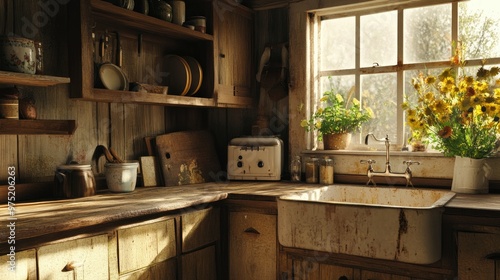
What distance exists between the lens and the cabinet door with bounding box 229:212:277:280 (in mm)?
2344

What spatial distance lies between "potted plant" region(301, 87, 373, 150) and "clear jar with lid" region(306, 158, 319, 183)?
0.52 ft

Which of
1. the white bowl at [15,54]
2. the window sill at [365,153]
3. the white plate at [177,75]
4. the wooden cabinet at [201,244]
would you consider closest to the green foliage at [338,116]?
the window sill at [365,153]

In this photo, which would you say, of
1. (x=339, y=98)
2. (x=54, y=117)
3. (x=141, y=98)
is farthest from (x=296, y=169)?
(x=54, y=117)

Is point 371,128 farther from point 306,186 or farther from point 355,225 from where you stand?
point 355,225

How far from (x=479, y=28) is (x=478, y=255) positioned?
1408 millimetres

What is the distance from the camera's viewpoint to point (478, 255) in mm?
1838

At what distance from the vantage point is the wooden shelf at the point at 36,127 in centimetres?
195

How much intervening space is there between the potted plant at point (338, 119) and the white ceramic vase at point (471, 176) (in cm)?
68

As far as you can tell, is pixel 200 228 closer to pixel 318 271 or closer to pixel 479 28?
pixel 318 271

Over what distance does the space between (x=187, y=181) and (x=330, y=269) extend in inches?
45.1

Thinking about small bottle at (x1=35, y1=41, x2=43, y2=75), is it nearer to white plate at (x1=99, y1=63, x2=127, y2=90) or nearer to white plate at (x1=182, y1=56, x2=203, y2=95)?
white plate at (x1=99, y1=63, x2=127, y2=90)

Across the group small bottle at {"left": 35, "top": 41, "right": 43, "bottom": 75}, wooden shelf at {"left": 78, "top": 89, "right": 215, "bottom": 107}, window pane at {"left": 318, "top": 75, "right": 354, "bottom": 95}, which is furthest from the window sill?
small bottle at {"left": 35, "top": 41, "right": 43, "bottom": 75}

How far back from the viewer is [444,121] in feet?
7.88

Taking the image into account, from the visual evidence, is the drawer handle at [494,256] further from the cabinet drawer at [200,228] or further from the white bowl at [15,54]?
the white bowl at [15,54]
